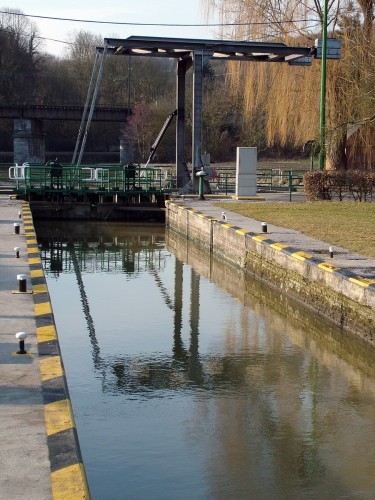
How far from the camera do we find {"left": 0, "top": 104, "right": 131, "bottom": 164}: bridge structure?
6712cm

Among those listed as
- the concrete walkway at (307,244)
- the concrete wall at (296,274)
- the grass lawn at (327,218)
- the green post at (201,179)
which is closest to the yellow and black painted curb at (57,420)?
the concrete wall at (296,274)

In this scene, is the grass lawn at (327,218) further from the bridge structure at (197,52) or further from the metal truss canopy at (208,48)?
the metal truss canopy at (208,48)

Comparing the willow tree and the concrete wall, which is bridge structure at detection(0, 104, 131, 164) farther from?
the concrete wall

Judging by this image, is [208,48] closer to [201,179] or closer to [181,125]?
[181,125]

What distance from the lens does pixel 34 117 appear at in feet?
221

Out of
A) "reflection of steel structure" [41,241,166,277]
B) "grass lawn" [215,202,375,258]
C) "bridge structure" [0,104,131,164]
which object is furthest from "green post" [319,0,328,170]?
"bridge structure" [0,104,131,164]

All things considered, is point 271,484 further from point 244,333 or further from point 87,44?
point 87,44

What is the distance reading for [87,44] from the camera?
Answer: 92.3m

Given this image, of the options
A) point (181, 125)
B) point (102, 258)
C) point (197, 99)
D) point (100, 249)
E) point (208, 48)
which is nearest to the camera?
point (102, 258)

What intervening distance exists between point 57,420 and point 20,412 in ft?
1.42

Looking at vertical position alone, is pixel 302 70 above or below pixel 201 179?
above

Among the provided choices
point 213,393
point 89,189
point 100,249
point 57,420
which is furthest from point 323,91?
point 57,420

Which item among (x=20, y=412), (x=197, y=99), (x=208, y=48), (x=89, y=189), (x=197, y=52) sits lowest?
(x=20, y=412)

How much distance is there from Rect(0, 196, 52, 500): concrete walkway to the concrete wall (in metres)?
4.58
